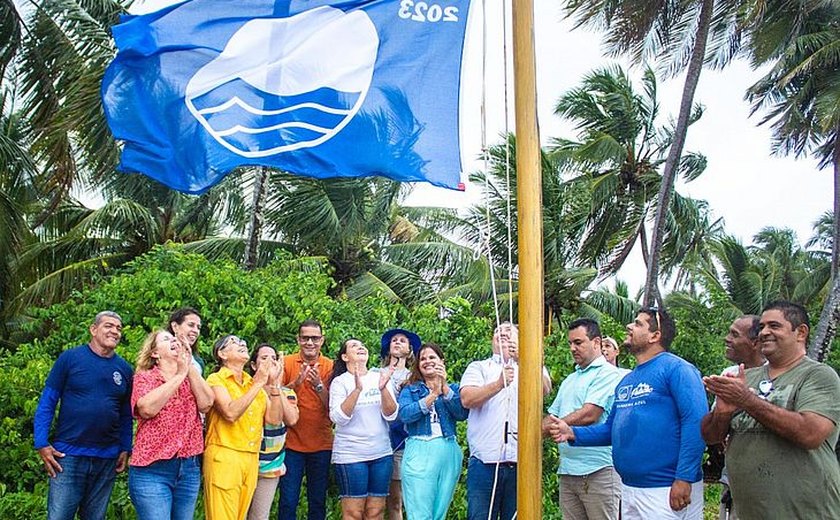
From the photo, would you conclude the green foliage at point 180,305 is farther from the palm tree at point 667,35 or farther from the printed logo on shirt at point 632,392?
the palm tree at point 667,35

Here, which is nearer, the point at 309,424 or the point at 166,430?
the point at 166,430

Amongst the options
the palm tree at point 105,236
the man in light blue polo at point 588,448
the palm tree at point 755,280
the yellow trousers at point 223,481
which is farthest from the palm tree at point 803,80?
the yellow trousers at point 223,481

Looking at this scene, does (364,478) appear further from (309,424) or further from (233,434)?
(233,434)

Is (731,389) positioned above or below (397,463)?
above

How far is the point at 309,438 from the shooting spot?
7.52 m

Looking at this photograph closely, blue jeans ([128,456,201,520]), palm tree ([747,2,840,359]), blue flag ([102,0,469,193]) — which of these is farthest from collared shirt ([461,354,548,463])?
palm tree ([747,2,840,359])

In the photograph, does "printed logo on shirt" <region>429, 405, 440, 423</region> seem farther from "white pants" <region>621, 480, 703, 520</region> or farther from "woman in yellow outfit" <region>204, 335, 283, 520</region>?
"white pants" <region>621, 480, 703, 520</region>

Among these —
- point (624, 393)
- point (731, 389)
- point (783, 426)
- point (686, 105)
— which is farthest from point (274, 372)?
point (686, 105)

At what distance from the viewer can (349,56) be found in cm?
568

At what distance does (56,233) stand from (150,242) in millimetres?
2891

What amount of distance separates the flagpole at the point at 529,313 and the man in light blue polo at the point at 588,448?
245 cm

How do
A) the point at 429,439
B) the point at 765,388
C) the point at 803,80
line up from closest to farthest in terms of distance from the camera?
the point at 765,388 → the point at 429,439 → the point at 803,80

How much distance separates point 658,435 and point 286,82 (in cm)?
307

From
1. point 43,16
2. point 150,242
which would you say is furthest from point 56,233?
point 43,16
